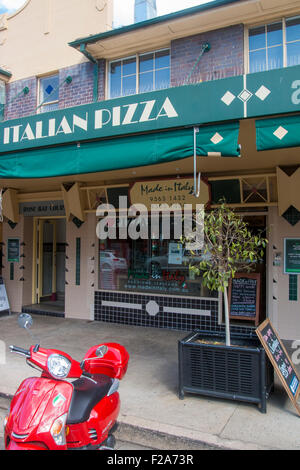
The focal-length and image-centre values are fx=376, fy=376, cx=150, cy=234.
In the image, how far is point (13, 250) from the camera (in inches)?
394

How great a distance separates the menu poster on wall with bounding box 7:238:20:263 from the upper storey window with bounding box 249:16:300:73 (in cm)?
700

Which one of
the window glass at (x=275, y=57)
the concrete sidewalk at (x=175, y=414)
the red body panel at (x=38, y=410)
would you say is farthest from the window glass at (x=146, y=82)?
the red body panel at (x=38, y=410)

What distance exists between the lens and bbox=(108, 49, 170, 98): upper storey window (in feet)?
27.4

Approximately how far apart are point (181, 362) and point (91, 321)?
4.56 m

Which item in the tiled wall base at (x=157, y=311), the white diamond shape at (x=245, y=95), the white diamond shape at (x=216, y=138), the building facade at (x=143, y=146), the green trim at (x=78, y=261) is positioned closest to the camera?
the white diamond shape at (x=245, y=95)

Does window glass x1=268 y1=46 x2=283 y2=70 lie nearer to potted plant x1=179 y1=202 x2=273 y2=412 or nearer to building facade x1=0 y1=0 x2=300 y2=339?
building facade x1=0 y1=0 x2=300 y2=339

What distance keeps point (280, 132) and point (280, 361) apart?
8.94 ft

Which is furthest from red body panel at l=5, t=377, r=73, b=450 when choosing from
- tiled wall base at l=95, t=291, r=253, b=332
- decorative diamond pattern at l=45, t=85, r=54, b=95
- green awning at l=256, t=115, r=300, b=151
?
decorative diamond pattern at l=45, t=85, r=54, b=95

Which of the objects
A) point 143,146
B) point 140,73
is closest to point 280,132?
point 143,146

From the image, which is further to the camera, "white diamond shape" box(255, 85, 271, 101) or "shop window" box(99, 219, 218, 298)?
"shop window" box(99, 219, 218, 298)

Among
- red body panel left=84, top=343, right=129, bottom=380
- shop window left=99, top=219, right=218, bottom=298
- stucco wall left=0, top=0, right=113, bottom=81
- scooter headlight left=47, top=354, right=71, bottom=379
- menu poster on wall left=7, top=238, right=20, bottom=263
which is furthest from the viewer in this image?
menu poster on wall left=7, top=238, right=20, bottom=263

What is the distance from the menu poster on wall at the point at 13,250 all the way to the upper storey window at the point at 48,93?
3.49 metres

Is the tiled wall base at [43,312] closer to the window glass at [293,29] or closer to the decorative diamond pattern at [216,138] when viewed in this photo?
the decorative diamond pattern at [216,138]

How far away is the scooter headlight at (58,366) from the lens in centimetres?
288
